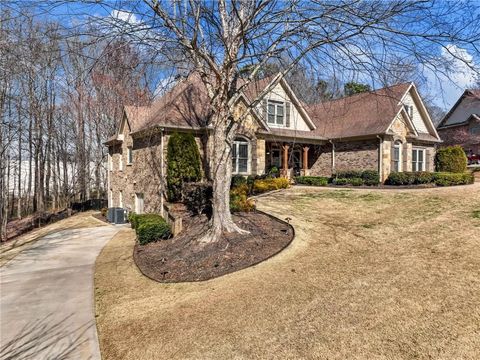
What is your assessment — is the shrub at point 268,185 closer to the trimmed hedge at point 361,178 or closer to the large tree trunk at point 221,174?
the trimmed hedge at point 361,178

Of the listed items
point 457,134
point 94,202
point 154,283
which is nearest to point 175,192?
point 154,283

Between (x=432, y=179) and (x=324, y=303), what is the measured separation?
16.4m

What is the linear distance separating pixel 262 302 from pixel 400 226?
6335mm

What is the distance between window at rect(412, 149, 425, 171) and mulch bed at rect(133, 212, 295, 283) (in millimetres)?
16192

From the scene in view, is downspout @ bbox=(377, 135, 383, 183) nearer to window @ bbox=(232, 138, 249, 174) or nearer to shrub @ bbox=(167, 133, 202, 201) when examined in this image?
window @ bbox=(232, 138, 249, 174)

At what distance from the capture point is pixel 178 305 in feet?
21.0

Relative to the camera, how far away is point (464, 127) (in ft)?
106

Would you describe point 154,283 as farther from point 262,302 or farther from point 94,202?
point 94,202

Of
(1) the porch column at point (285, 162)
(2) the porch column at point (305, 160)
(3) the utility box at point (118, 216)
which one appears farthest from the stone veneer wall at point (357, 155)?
(3) the utility box at point (118, 216)

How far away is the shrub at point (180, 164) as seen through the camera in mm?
14906

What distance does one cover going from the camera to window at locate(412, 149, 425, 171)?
76.4 ft

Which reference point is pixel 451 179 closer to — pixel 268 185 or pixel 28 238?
pixel 268 185

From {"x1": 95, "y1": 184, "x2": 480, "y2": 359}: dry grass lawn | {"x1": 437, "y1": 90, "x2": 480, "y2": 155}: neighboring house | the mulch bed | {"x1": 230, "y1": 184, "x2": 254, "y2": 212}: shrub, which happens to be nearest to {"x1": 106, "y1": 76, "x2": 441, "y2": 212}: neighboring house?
{"x1": 230, "y1": 184, "x2": 254, "y2": 212}: shrub

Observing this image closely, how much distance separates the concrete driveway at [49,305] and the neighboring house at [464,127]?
109 ft
